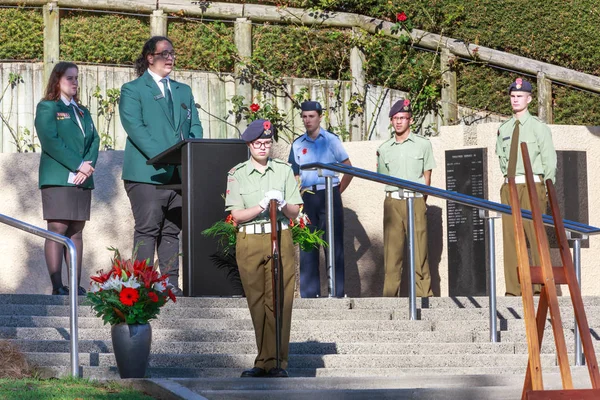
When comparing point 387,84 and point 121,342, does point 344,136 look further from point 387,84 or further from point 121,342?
point 121,342

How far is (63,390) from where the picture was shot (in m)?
6.19

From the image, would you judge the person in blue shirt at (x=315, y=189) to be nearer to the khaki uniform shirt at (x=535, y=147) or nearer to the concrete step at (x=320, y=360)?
the khaki uniform shirt at (x=535, y=147)

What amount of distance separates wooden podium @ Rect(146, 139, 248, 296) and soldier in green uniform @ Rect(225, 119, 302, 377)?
1.54m

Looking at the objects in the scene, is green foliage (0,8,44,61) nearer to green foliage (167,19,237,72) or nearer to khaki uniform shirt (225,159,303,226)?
green foliage (167,19,237,72)

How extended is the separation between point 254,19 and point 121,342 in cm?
740

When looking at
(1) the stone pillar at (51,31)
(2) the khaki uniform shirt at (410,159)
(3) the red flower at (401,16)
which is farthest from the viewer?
A: (3) the red flower at (401,16)

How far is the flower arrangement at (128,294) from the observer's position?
7.00 m

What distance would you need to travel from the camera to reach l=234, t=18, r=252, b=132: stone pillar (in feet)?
44.0

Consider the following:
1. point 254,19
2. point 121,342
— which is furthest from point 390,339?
point 254,19

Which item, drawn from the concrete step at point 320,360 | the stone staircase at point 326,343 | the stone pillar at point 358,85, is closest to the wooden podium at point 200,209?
the stone staircase at point 326,343

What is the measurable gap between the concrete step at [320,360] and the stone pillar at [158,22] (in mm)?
6625

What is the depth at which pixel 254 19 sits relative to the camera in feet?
45.0

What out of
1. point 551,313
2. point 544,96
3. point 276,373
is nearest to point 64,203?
point 276,373

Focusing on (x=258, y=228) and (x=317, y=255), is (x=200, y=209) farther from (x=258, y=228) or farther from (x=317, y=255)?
(x=258, y=228)
